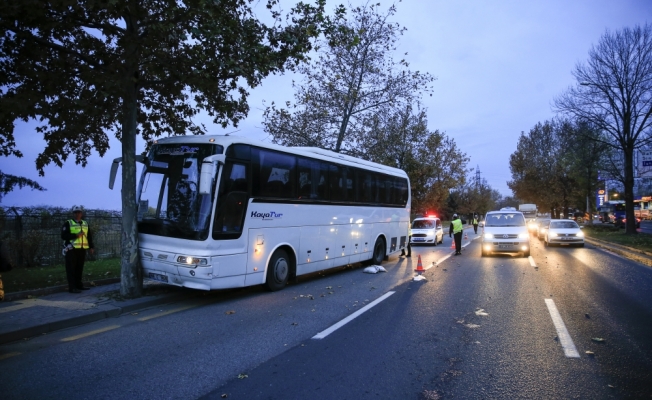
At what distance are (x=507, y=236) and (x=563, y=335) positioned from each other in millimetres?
12171

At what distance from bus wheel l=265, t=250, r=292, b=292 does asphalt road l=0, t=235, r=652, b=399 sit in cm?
27

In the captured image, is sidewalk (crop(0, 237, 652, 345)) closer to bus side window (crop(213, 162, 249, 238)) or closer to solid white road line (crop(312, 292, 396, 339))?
bus side window (crop(213, 162, 249, 238))

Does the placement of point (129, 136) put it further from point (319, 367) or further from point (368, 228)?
point (368, 228)

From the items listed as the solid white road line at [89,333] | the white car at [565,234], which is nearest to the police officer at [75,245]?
the solid white road line at [89,333]

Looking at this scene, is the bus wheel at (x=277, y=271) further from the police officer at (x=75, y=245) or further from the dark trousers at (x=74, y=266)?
the dark trousers at (x=74, y=266)

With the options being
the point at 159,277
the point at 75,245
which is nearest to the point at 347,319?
the point at 159,277

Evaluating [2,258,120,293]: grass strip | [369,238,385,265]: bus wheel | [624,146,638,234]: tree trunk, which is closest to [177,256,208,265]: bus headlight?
[2,258,120,293]: grass strip

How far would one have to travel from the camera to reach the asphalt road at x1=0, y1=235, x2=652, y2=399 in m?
4.52

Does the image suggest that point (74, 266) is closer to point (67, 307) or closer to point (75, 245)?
point (75, 245)

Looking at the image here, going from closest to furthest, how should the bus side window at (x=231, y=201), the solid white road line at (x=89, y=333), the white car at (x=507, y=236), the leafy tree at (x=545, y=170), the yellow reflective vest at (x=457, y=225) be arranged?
the solid white road line at (x=89, y=333) < the bus side window at (x=231, y=201) < the white car at (x=507, y=236) < the yellow reflective vest at (x=457, y=225) < the leafy tree at (x=545, y=170)

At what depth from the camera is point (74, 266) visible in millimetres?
9398

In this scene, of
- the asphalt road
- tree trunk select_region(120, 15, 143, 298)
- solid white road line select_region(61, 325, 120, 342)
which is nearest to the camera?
the asphalt road

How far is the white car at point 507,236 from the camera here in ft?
58.5

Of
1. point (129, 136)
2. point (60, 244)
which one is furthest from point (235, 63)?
point (60, 244)
